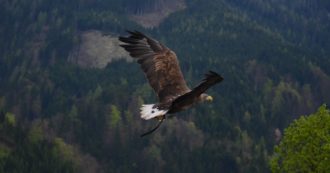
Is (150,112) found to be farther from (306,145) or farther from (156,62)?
(306,145)

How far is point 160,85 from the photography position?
23.9 m

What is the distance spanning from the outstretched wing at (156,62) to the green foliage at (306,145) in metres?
13.5

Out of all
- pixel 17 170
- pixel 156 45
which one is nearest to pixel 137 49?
pixel 156 45

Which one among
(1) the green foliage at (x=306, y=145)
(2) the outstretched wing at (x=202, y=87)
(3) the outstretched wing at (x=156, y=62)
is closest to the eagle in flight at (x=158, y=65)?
(3) the outstretched wing at (x=156, y=62)

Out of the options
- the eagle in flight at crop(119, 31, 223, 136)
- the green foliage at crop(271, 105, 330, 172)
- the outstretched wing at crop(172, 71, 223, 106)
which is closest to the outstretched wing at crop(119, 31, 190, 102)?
the eagle in flight at crop(119, 31, 223, 136)

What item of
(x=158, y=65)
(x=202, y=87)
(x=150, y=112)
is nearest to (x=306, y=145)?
(x=158, y=65)

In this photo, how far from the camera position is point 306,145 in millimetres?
36469

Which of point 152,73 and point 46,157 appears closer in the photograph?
point 152,73

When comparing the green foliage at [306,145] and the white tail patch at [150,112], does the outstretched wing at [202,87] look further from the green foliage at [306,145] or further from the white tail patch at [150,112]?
the green foliage at [306,145]

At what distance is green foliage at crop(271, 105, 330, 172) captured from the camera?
35.9 m

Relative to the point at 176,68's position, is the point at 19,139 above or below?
below

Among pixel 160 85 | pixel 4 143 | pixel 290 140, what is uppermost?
pixel 160 85

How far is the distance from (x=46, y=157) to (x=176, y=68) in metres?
148

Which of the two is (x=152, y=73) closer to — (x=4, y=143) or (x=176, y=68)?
(x=176, y=68)
